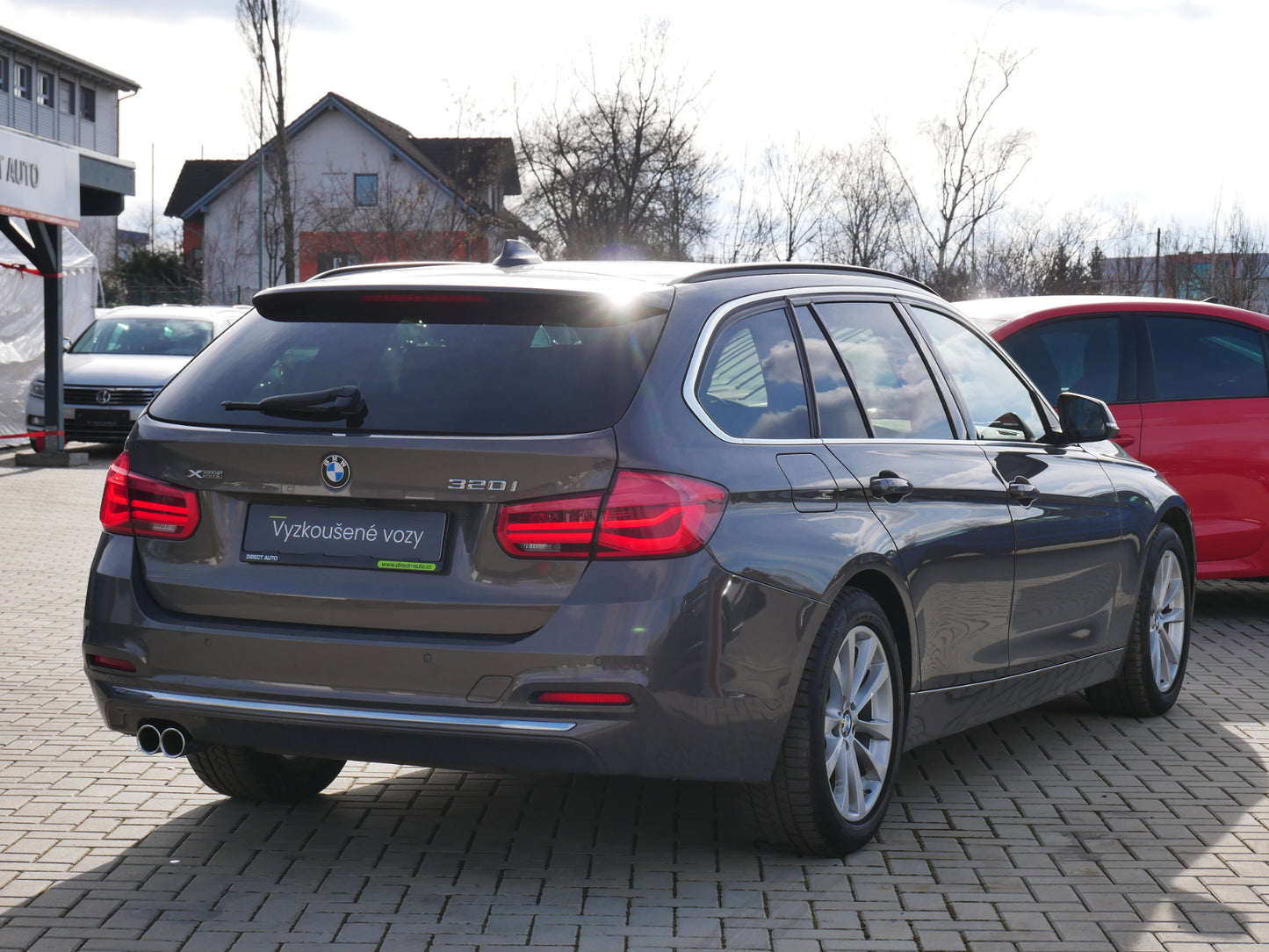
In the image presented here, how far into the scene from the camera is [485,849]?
4.62 meters

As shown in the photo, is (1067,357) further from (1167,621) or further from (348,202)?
(348,202)

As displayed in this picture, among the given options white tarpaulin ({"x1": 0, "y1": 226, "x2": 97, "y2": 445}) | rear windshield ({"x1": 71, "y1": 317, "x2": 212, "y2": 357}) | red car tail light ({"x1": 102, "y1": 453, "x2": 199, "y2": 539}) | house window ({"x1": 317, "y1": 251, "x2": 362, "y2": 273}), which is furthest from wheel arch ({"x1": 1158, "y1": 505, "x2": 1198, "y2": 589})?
house window ({"x1": 317, "y1": 251, "x2": 362, "y2": 273})

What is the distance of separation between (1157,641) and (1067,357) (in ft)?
8.18

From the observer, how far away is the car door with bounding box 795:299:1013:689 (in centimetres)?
479

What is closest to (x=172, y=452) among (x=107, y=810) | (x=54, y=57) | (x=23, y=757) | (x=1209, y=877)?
(x=107, y=810)

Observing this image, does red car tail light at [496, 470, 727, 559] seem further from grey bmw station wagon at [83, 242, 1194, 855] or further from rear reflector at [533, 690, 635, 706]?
rear reflector at [533, 690, 635, 706]

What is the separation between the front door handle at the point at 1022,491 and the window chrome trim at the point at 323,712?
221 cm

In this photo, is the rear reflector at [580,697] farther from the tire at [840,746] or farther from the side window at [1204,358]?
the side window at [1204,358]

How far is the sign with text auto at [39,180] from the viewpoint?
1819cm

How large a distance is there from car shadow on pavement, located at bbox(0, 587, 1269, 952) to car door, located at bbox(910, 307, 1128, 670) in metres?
0.50

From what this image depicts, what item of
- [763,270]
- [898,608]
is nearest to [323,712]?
[898,608]

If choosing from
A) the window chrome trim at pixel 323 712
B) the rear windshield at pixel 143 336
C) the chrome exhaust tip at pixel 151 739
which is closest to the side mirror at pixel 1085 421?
the window chrome trim at pixel 323 712

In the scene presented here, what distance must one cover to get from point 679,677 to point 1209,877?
Result: 1.68 m

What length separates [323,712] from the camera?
4035 mm
